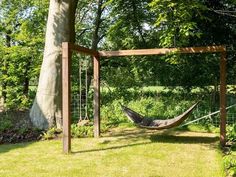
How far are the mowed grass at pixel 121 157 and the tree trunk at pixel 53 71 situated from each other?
0.89 m

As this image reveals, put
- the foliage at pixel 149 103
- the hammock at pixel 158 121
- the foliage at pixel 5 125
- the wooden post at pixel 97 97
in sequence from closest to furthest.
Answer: the hammock at pixel 158 121
the wooden post at pixel 97 97
the foliage at pixel 5 125
the foliage at pixel 149 103

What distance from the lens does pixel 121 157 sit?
196 inches

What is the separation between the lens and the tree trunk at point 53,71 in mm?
6902

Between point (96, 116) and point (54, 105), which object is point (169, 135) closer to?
point (96, 116)

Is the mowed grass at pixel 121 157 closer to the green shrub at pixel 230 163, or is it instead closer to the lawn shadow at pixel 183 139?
the lawn shadow at pixel 183 139

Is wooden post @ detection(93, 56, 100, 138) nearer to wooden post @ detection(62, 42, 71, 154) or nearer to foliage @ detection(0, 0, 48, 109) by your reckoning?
wooden post @ detection(62, 42, 71, 154)

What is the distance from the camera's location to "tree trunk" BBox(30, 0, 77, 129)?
6902 mm

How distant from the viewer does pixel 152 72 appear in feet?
31.5

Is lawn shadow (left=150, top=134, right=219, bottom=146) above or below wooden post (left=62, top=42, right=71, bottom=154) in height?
below

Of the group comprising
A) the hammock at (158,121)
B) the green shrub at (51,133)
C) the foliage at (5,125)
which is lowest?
the green shrub at (51,133)

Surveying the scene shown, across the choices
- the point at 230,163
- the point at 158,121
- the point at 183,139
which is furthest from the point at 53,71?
the point at 230,163

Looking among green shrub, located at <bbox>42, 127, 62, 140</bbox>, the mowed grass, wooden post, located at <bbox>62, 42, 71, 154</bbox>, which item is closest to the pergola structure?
wooden post, located at <bbox>62, 42, 71, 154</bbox>

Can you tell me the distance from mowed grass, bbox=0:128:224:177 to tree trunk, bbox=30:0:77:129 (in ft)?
2.92

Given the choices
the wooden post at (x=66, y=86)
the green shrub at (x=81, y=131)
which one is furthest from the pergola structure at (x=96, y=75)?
the green shrub at (x=81, y=131)
